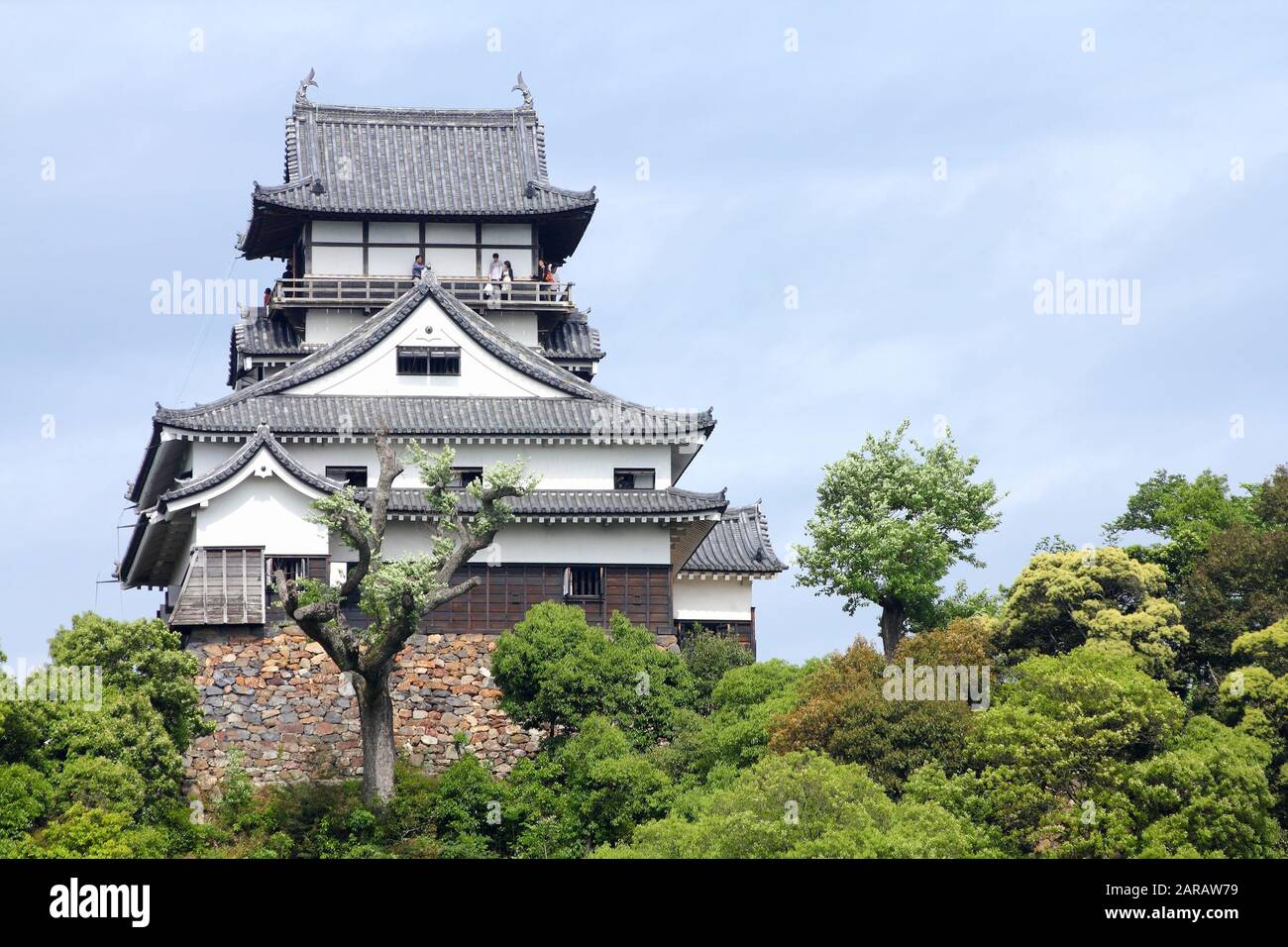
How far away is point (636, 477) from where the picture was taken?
46.2 m

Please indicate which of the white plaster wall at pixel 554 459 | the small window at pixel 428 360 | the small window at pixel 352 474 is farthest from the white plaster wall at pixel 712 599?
the small window at pixel 352 474

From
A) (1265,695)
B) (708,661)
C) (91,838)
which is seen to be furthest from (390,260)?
(1265,695)

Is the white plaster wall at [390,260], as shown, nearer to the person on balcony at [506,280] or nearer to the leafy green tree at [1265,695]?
the person on balcony at [506,280]

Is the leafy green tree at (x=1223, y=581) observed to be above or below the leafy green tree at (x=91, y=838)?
above

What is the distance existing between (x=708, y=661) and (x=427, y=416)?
29.0 ft

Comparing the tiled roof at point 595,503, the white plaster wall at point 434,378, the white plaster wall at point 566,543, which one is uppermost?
the white plaster wall at point 434,378

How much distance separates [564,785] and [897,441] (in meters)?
16.0

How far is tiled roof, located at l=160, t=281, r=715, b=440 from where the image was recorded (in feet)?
146

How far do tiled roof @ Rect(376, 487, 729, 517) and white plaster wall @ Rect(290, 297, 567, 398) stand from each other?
3.31 metres

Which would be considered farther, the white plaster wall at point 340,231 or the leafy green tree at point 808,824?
the white plaster wall at point 340,231

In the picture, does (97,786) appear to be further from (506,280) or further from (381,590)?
(506,280)

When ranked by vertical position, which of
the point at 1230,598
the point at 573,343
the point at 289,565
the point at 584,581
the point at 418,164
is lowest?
the point at 1230,598

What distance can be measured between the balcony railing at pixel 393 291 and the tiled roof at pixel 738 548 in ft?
22.9

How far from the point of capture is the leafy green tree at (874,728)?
33.7 meters
